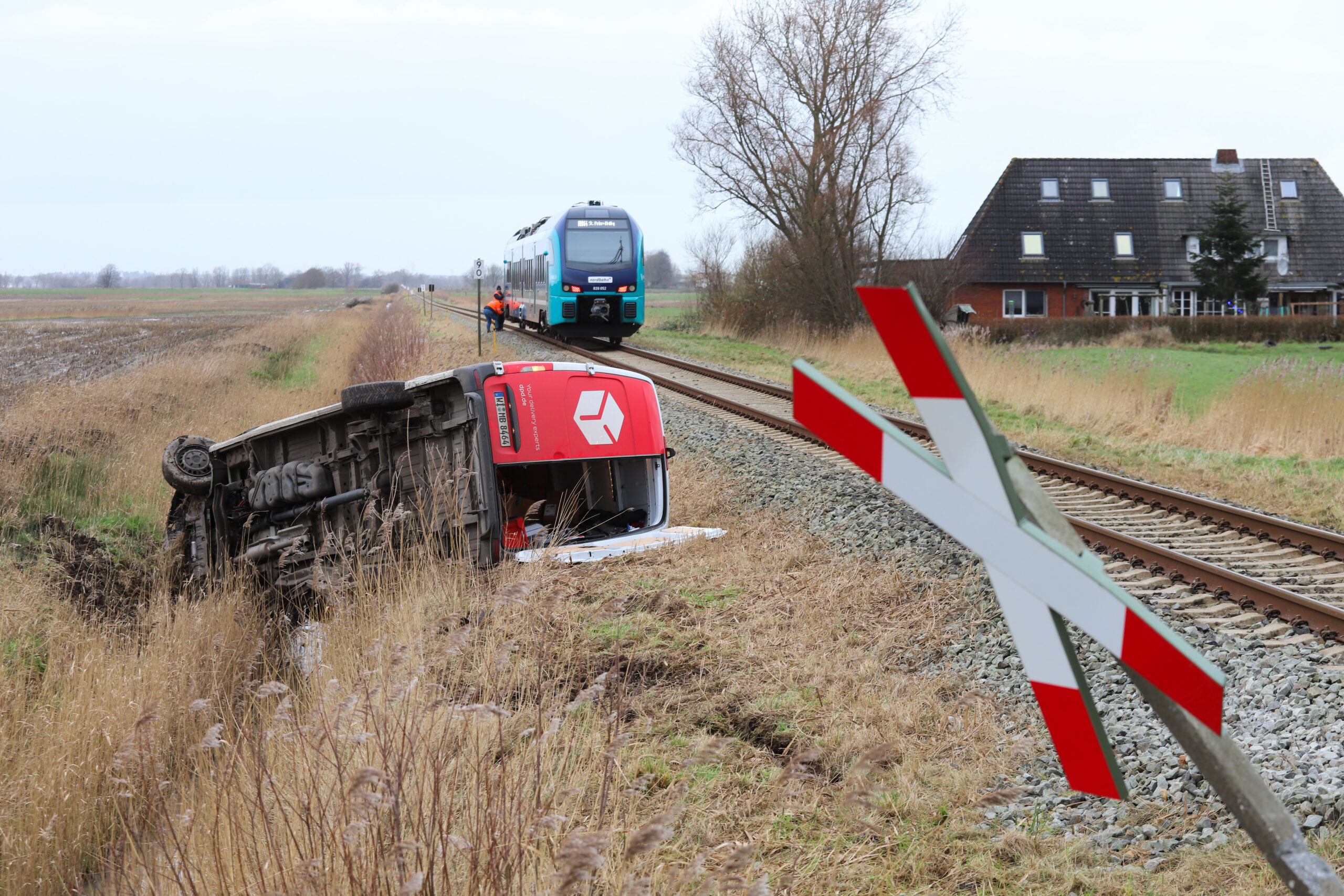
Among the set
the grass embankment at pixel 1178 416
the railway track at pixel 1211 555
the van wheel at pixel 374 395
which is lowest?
the railway track at pixel 1211 555

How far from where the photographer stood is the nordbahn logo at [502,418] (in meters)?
6.74

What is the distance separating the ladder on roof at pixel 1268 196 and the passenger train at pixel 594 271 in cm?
3411

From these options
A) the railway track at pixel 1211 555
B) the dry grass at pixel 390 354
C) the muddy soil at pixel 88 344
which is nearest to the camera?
the railway track at pixel 1211 555

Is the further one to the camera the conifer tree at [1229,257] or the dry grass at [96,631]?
the conifer tree at [1229,257]

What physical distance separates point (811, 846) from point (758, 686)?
59.1 inches

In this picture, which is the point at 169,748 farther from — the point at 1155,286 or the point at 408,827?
the point at 1155,286

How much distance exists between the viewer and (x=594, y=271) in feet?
72.4

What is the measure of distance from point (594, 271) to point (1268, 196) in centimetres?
3628

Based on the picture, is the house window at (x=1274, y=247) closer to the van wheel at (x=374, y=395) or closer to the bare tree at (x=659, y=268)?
the van wheel at (x=374, y=395)

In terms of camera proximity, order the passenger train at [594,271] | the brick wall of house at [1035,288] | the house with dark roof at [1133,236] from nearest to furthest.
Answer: the passenger train at [594,271], the brick wall of house at [1035,288], the house with dark roof at [1133,236]

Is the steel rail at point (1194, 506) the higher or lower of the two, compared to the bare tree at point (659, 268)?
lower

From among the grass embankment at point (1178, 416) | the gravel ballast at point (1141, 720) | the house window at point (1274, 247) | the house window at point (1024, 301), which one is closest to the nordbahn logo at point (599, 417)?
the gravel ballast at point (1141, 720)

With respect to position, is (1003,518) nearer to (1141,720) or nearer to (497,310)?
(1141,720)

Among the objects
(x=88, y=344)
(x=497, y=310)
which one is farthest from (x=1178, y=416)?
(x=88, y=344)
